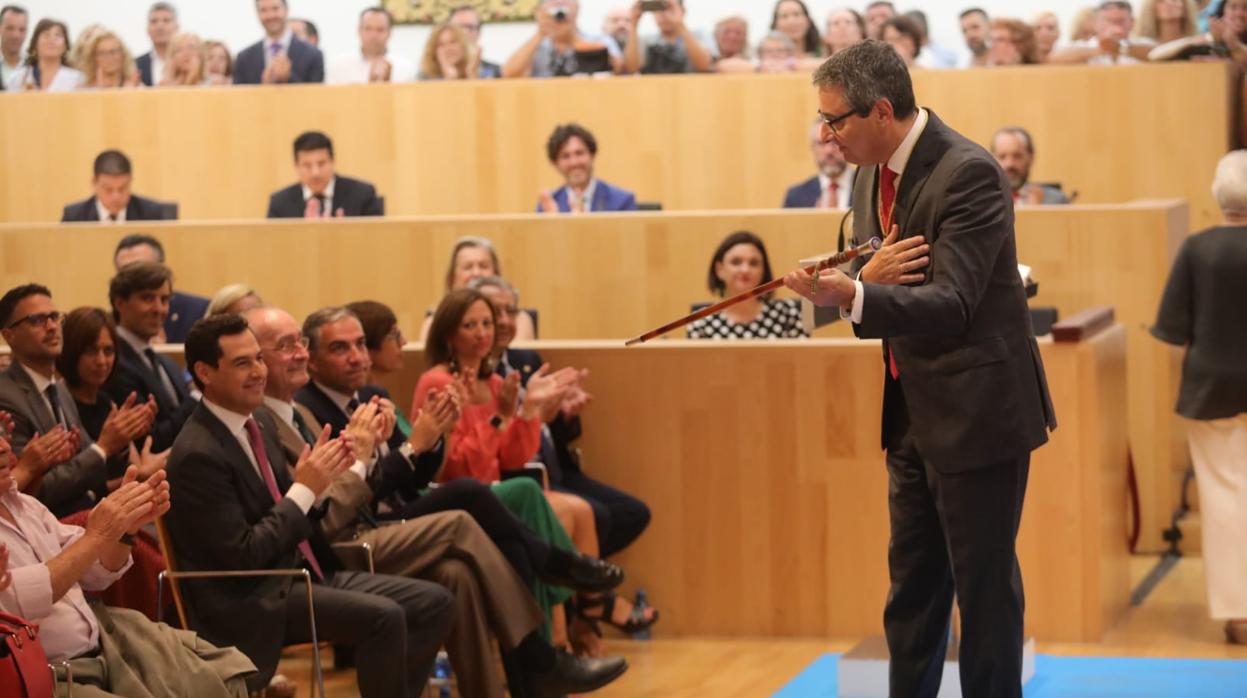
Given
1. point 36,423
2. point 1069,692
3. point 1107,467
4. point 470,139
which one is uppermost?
point 470,139

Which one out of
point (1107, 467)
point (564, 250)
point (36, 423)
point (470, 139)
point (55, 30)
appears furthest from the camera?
point (55, 30)

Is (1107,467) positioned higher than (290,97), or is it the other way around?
(290,97)

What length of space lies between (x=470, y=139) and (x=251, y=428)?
16.7 feet

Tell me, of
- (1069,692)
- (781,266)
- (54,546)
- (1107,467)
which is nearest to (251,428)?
(54,546)

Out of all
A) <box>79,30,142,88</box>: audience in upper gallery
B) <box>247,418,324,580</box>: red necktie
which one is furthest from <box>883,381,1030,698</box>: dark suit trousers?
<box>79,30,142,88</box>: audience in upper gallery

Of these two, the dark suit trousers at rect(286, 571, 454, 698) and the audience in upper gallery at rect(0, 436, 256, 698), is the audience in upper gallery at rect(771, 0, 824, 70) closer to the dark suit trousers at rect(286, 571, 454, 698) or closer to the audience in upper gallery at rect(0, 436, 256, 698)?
the dark suit trousers at rect(286, 571, 454, 698)

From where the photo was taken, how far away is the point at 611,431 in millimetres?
5875

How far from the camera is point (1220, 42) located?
28.4ft

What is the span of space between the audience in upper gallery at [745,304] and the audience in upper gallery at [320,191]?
239 centimetres

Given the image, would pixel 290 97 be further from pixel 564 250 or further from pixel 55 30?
pixel 564 250

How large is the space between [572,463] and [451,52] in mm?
4362

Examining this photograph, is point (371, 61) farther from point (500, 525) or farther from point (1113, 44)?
point (500, 525)

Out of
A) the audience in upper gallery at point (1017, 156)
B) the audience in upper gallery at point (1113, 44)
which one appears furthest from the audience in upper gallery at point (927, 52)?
the audience in upper gallery at point (1017, 156)

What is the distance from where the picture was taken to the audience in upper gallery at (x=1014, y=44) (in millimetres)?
9172
